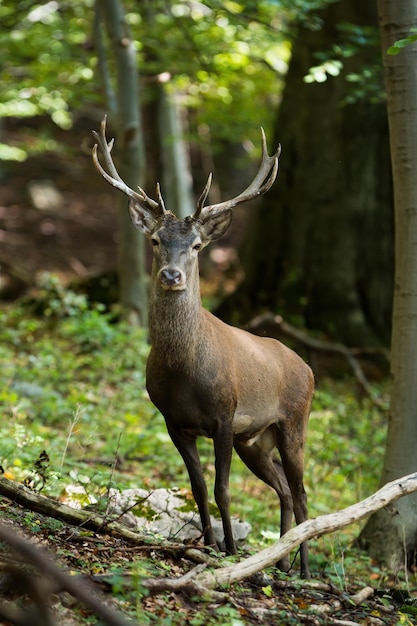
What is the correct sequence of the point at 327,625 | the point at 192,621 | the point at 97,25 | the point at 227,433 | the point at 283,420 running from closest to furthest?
the point at 192,621 → the point at 327,625 → the point at 227,433 → the point at 283,420 → the point at 97,25

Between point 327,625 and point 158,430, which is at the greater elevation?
point 327,625

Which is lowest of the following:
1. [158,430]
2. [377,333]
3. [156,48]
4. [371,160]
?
[377,333]

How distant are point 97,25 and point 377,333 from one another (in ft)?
21.0

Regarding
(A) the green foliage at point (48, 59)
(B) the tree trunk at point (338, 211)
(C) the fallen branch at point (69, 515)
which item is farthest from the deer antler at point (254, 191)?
(A) the green foliage at point (48, 59)

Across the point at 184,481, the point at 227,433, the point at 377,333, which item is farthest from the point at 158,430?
the point at 377,333

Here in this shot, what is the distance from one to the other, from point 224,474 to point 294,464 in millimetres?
966

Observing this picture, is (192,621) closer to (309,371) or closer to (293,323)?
(309,371)

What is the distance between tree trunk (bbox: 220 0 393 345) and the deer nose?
846 centimetres

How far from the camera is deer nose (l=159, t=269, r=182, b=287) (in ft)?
19.3

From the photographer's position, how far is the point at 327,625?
482 centimetres

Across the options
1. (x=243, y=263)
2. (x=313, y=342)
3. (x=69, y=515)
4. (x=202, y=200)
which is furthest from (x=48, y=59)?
(x=69, y=515)

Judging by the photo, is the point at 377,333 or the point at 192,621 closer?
the point at 192,621

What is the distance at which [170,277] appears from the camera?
231 inches

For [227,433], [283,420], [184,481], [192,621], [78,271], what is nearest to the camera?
[192,621]
